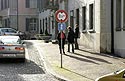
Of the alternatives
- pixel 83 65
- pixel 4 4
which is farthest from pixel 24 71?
pixel 4 4

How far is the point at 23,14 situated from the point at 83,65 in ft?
141

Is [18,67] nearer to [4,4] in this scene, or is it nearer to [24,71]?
[24,71]

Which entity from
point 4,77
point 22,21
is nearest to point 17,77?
point 4,77

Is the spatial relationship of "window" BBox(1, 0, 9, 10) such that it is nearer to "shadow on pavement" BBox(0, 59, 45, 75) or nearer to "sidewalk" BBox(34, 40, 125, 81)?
"sidewalk" BBox(34, 40, 125, 81)

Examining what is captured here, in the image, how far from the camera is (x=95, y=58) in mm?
20766

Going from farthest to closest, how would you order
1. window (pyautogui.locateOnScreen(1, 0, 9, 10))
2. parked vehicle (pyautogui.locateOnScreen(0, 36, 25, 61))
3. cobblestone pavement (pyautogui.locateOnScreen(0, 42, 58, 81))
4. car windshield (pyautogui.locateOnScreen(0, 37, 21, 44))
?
1. window (pyautogui.locateOnScreen(1, 0, 9, 10))
2. car windshield (pyautogui.locateOnScreen(0, 37, 21, 44))
3. parked vehicle (pyautogui.locateOnScreen(0, 36, 25, 61))
4. cobblestone pavement (pyautogui.locateOnScreen(0, 42, 58, 81))

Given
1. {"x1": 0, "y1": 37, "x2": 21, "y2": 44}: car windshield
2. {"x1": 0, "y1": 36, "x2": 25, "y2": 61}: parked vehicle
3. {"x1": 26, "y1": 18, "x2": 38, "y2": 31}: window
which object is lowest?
{"x1": 0, "y1": 36, "x2": 25, "y2": 61}: parked vehicle

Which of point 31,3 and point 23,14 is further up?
point 31,3

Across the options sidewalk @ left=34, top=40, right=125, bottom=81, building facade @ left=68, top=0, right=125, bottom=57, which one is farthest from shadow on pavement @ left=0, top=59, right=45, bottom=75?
building facade @ left=68, top=0, right=125, bottom=57

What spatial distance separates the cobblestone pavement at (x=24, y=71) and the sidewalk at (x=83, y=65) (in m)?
0.39

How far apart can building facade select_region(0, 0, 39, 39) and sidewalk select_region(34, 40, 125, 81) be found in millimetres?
37303

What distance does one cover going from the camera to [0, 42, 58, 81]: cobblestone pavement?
15.2 m

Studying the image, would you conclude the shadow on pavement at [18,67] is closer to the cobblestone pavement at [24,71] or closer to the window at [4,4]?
the cobblestone pavement at [24,71]

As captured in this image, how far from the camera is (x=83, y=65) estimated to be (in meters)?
18.2
